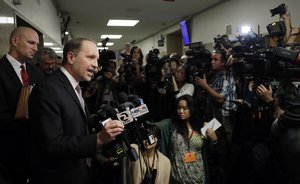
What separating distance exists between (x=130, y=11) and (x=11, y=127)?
5.86 meters

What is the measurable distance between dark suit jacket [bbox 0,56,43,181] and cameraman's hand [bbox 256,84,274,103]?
1765mm

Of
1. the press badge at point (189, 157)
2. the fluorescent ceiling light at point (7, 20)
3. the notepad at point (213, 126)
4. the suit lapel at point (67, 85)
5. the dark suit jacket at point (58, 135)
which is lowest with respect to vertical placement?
the press badge at point (189, 157)

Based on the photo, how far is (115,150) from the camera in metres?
1.31

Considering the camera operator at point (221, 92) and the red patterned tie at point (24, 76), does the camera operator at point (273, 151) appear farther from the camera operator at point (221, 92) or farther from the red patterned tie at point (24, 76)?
the red patterned tie at point (24, 76)

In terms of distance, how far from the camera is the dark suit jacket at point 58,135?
119 centimetres

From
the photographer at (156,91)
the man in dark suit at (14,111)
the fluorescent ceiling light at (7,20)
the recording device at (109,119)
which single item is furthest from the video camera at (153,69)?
the recording device at (109,119)

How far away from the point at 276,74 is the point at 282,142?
836mm

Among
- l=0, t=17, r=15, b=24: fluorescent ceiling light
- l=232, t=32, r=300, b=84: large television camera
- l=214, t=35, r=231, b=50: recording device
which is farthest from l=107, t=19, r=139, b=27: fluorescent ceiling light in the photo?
l=232, t=32, r=300, b=84: large television camera

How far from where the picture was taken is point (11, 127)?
1.65 metres

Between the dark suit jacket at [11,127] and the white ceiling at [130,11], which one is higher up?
the white ceiling at [130,11]

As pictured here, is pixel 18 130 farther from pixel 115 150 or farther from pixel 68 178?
pixel 115 150

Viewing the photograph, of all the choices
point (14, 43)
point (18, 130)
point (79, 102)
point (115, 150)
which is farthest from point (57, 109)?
point (14, 43)

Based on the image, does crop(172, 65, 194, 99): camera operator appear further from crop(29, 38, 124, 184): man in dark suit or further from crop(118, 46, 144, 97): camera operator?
crop(29, 38, 124, 184): man in dark suit

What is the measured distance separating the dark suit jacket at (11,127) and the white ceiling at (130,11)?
466 cm
